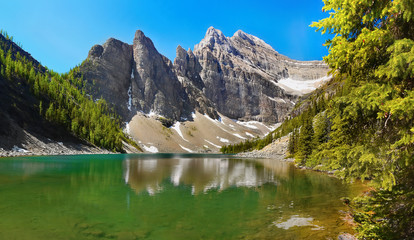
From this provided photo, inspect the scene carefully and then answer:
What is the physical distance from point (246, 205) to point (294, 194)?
24.6 feet

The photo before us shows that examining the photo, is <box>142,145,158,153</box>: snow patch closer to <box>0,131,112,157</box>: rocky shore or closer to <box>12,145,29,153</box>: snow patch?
<box>0,131,112,157</box>: rocky shore

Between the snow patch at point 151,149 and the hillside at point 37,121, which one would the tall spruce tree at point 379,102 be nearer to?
the hillside at point 37,121

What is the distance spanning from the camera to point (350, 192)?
23.4 metres

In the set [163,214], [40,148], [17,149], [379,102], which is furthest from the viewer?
[40,148]

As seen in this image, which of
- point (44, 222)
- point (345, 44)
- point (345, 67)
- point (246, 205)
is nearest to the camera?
point (345, 44)

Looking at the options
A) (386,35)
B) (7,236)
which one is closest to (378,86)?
(386,35)

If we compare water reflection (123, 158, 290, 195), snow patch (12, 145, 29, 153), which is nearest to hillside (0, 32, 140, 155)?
snow patch (12, 145, 29, 153)

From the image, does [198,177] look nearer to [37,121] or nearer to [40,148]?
[40,148]

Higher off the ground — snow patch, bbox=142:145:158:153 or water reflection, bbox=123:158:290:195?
water reflection, bbox=123:158:290:195

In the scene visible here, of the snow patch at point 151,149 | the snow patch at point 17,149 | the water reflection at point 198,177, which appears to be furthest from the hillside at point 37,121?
the water reflection at point 198,177

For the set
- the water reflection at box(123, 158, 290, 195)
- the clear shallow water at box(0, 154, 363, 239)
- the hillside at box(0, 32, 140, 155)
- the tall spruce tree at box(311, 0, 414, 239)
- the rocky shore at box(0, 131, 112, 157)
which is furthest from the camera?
the hillside at box(0, 32, 140, 155)

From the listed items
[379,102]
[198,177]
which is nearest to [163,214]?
[379,102]

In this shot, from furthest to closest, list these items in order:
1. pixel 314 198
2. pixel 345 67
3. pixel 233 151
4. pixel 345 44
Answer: pixel 233 151 → pixel 314 198 → pixel 345 67 → pixel 345 44

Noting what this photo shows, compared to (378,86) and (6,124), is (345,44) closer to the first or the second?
(378,86)
